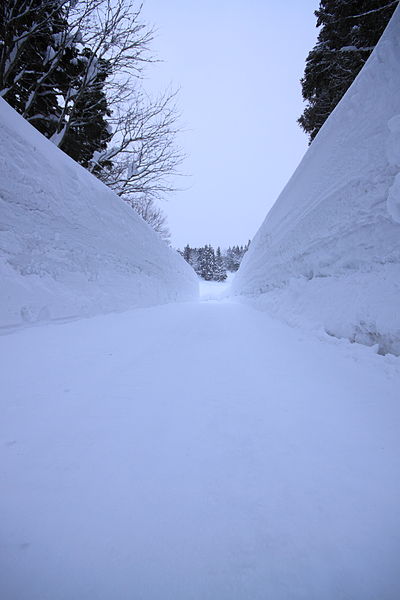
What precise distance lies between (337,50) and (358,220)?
762 cm

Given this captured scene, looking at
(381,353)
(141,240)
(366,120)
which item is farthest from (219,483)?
(141,240)

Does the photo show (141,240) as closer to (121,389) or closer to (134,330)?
(134,330)

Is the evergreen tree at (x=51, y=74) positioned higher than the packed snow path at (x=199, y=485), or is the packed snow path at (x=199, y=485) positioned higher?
the evergreen tree at (x=51, y=74)

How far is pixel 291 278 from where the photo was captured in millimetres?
2701

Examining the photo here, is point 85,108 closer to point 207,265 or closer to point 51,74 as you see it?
point 51,74

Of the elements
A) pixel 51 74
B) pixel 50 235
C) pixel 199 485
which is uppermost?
pixel 51 74

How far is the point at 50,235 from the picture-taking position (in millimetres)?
1882

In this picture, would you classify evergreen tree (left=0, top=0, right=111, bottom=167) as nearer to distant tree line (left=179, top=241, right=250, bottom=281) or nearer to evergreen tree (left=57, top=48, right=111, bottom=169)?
evergreen tree (left=57, top=48, right=111, bottom=169)

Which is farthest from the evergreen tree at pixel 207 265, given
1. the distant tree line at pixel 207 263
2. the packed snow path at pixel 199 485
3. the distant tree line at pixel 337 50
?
the packed snow path at pixel 199 485

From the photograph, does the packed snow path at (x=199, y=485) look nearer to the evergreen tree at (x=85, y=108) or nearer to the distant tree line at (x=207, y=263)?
the evergreen tree at (x=85, y=108)

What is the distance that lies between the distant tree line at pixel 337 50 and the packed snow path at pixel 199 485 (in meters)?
7.81

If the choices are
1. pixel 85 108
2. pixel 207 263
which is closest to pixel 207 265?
pixel 207 263

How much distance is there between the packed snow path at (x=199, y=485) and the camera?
0.40 meters

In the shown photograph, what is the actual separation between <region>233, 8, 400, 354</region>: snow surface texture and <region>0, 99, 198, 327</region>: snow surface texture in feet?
6.74
